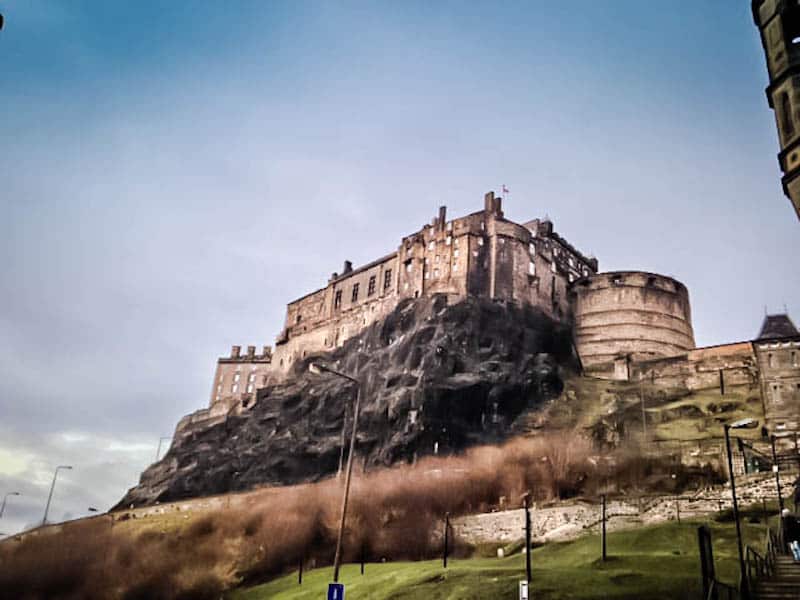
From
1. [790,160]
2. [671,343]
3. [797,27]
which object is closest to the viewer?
[790,160]

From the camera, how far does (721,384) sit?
220ft

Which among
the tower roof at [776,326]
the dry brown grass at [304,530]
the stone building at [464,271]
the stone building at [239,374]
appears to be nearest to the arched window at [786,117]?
the dry brown grass at [304,530]

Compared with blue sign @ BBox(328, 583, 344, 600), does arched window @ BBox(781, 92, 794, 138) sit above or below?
above

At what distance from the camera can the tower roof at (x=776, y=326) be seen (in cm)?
7656

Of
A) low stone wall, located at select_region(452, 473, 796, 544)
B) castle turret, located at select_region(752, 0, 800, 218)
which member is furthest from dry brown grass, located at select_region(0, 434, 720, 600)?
castle turret, located at select_region(752, 0, 800, 218)

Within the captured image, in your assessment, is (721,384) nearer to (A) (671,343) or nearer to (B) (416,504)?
(A) (671,343)

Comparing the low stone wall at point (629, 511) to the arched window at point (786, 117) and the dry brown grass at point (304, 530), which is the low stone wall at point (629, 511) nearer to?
the dry brown grass at point (304, 530)

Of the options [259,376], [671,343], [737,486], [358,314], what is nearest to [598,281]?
[671,343]

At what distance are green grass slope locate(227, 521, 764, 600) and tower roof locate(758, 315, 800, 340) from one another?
154 ft

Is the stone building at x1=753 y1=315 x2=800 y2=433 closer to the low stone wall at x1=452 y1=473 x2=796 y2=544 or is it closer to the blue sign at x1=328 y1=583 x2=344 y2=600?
the low stone wall at x1=452 y1=473 x2=796 y2=544

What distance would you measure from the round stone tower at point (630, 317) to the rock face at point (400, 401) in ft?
12.2

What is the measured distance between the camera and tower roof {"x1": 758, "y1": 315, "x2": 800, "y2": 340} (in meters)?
76.6

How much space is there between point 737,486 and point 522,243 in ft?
145

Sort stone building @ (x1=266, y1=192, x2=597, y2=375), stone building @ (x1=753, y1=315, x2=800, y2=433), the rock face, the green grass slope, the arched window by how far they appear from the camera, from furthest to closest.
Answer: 1. stone building @ (x1=266, y1=192, x2=597, y2=375)
2. the rock face
3. stone building @ (x1=753, y1=315, x2=800, y2=433)
4. the green grass slope
5. the arched window
